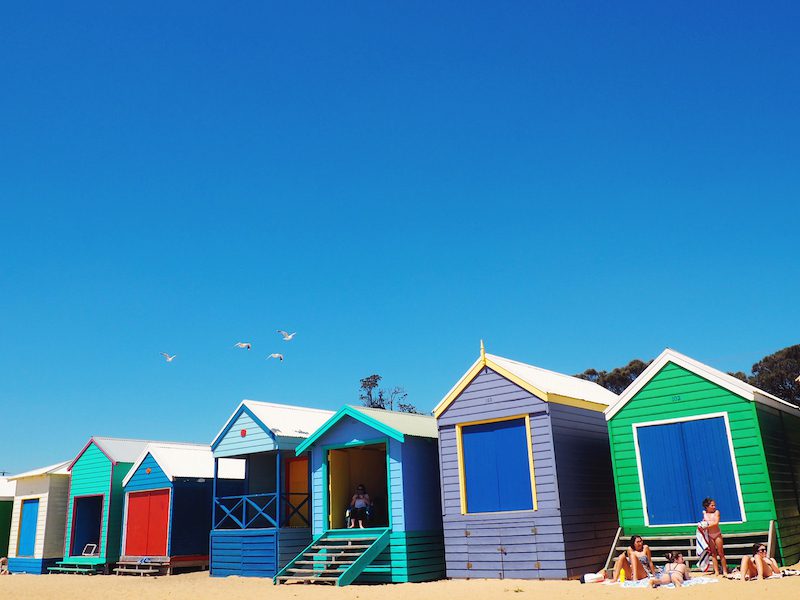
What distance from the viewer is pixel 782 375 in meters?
41.5

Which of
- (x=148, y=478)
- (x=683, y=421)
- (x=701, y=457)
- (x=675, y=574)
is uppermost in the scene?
(x=148, y=478)

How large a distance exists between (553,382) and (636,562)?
5.06m

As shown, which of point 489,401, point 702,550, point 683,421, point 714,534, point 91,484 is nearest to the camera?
point 714,534

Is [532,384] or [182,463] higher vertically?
[532,384]

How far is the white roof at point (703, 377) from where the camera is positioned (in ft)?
46.7

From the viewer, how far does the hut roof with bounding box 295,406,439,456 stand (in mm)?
17625

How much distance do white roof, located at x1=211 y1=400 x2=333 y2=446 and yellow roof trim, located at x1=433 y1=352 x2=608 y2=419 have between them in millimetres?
4692

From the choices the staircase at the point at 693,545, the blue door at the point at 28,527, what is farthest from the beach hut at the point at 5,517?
the staircase at the point at 693,545

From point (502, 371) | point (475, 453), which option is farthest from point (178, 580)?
point (502, 371)

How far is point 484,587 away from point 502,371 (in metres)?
4.35

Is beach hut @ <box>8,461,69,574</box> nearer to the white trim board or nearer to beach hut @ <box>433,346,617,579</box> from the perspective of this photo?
beach hut @ <box>433,346,617,579</box>

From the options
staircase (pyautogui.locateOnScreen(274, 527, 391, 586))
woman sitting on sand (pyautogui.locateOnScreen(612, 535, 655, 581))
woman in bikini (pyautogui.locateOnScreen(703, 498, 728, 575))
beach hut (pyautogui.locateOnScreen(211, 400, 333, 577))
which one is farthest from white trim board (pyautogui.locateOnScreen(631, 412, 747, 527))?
beach hut (pyautogui.locateOnScreen(211, 400, 333, 577))

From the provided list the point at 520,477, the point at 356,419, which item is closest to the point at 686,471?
the point at 520,477

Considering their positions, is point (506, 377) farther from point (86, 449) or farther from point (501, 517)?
point (86, 449)
